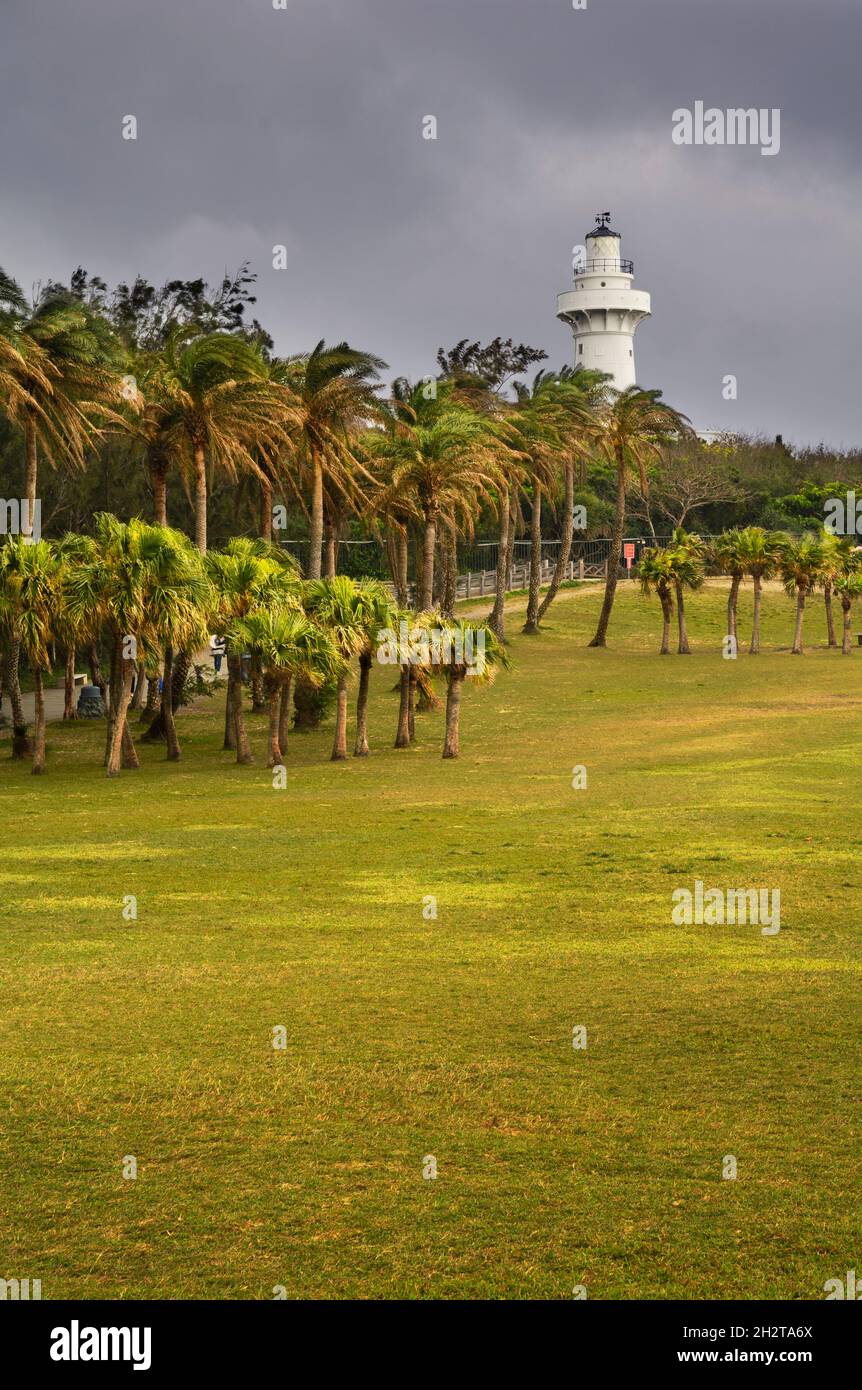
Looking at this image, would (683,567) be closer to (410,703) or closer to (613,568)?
(613,568)

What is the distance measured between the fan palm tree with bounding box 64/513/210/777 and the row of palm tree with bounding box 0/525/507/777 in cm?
3

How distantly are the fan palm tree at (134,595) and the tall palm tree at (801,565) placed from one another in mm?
38771

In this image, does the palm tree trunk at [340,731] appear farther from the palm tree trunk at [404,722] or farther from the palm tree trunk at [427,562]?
the palm tree trunk at [427,562]

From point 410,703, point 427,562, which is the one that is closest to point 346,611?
point 410,703

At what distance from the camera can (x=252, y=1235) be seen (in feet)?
34.9

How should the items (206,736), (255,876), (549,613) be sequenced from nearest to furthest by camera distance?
(255,876) → (206,736) → (549,613)

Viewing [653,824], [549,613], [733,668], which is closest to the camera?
[653,824]

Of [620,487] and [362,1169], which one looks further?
[620,487]

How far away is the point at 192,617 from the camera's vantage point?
38219 millimetres

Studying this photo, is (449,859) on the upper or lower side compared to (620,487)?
lower

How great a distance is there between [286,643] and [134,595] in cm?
392

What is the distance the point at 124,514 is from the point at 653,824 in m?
47.5
